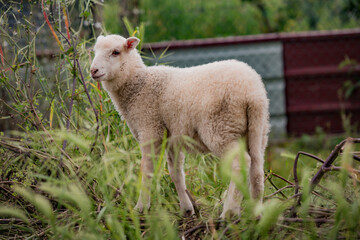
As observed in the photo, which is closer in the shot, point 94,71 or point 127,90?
point 94,71

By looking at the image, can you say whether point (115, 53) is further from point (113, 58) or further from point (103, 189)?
point (103, 189)

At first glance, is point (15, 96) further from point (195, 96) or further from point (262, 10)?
point (262, 10)

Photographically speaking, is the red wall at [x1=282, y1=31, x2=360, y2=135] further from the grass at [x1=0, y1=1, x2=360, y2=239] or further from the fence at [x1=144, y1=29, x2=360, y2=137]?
the grass at [x1=0, y1=1, x2=360, y2=239]

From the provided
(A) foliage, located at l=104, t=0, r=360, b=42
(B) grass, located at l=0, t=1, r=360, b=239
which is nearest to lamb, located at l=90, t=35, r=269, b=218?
(B) grass, located at l=0, t=1, r=360, b=239

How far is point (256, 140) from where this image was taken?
2512 mm

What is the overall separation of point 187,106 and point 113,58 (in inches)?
23.8

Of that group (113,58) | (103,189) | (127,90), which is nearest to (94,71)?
(113,58)

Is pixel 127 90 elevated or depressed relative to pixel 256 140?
elevated

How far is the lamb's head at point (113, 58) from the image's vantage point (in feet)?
9.17

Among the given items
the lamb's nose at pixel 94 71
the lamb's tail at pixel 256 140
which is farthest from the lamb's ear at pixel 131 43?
the lamb's tail at pixel 256 140

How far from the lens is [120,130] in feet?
11.5

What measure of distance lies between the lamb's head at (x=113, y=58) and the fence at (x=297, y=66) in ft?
13.6

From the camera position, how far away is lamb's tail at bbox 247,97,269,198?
246 centimetres

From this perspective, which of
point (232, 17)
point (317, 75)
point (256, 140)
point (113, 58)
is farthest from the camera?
point (232, 17)
